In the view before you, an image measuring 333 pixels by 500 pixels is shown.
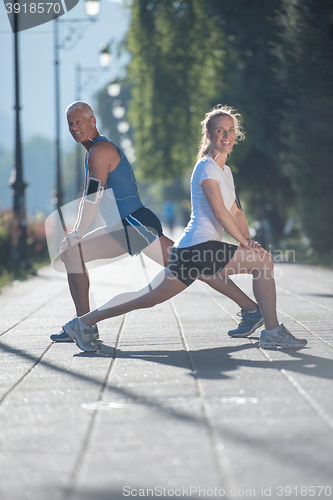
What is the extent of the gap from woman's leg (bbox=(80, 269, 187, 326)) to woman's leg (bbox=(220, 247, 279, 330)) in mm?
448

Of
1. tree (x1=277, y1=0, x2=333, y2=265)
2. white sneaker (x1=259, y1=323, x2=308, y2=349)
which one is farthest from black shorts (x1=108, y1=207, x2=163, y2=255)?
tree (x1=277, y1=0, x2=333, y2=265)

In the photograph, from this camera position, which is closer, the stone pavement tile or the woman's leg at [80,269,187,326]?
the stone pavement tile

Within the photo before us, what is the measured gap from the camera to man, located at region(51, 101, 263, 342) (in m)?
6.04

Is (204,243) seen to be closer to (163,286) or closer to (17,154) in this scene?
(163,286)

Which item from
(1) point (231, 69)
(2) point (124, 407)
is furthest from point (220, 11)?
(2) point (124, 407)

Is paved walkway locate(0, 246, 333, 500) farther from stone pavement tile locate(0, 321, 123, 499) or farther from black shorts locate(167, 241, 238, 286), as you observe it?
black shorts locate(167, 241, 238, 286)

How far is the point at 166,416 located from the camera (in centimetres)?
393

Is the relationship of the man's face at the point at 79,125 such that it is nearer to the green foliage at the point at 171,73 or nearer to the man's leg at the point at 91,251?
the man's leg at the point at 91,251

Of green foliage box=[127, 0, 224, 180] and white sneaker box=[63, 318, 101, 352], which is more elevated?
green foliage box=[127, 0, 224, 180]

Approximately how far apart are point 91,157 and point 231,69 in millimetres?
20948

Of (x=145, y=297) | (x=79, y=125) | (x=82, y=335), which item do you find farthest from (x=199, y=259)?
(x=79, y=125)

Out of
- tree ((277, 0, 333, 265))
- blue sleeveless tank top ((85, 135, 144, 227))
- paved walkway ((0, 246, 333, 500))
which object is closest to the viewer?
paved walkway ((0, 246, 333, 500))

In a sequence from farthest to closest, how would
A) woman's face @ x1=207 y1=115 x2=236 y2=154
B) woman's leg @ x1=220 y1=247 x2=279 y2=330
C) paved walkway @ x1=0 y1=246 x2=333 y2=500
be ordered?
woman's face @ x1=207 y1=115 x2=236 y2=154 → woman's leg @ x1=220 y1=247 x2=279 y2=330 → paved walkway @ x1=0 y1=246 x2=333 y2=500

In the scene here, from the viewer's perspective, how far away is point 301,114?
1703 centimetres
